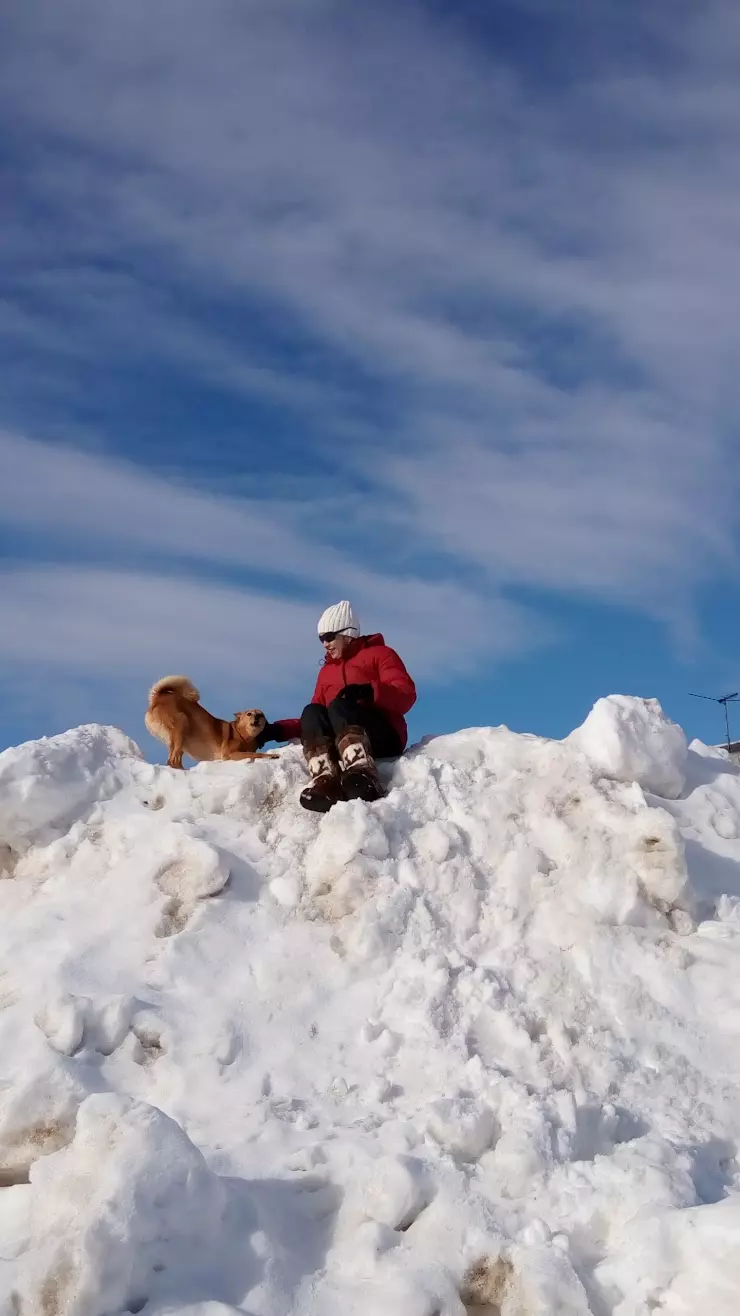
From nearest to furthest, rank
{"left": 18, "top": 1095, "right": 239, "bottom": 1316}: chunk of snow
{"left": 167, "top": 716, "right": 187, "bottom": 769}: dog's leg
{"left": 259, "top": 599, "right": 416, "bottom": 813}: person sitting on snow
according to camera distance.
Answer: {"left": 18, "top": 1095, "right": 239, "bottom": 1316}: chunk of snow, {"left": 259, "top": 599, "right": 416, "bottom": 813}: person sitting on snow, {"left": 167, "top": 716, "right": 187, "bottom": 769}: dog's leg

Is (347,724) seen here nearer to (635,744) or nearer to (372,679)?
(372,679)

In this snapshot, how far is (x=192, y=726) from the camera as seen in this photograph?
7.46 m

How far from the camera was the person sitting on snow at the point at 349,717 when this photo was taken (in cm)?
624

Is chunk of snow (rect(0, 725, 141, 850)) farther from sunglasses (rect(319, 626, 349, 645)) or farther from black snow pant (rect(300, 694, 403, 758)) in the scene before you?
sunglasses (rect(319, 626, 349, 645))

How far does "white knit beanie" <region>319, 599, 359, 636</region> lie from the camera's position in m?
7.49

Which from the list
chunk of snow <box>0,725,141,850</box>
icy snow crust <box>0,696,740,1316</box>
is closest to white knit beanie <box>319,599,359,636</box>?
icy snow crust <box>0,696,740,1316</box>

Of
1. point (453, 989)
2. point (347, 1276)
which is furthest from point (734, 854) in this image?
point (347, 1276)

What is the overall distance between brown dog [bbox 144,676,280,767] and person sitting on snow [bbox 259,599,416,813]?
0.50 ft

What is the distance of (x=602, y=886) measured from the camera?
223 inches

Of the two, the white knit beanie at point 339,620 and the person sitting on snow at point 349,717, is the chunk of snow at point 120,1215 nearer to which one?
the person sitting on snow at point 349,717

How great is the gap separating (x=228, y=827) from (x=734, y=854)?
9.68 feet

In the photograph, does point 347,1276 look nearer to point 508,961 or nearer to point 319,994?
point 319,994

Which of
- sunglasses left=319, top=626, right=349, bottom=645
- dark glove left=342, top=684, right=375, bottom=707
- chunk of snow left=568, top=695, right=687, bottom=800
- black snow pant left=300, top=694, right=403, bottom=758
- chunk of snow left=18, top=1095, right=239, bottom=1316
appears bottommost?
chunk of snow left=18, top=1095, right=239, bottom=1316

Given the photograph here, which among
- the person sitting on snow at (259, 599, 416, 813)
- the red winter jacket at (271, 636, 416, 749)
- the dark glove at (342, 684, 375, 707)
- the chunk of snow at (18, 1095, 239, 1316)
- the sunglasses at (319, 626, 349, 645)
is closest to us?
the chunk of snow at (18, 1095, 239, 1316)
